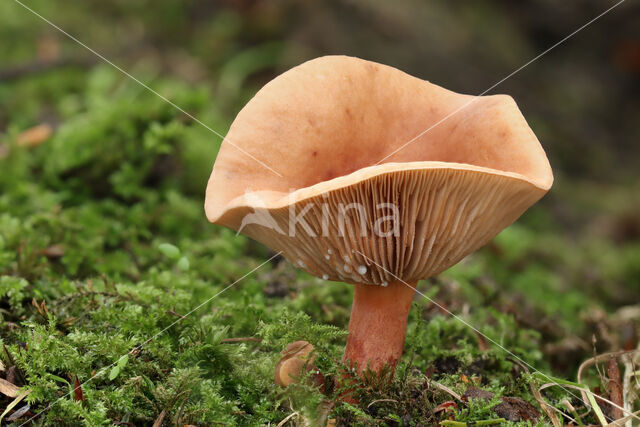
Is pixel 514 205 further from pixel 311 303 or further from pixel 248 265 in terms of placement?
pixel 248 265

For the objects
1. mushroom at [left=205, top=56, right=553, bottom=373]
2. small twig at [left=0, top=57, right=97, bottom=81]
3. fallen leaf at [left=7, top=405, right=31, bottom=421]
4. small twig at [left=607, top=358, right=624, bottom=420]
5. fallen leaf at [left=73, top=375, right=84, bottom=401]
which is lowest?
small twig at [left=607, top=358, right=624, bottom=420]

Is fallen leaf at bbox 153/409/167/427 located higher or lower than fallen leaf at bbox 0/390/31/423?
lower

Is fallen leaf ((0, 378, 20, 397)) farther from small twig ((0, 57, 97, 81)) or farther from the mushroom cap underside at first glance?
small twig ((0, 57, 97, 81))

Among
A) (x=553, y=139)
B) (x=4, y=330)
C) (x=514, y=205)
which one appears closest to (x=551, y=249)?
(x=553, y=139)

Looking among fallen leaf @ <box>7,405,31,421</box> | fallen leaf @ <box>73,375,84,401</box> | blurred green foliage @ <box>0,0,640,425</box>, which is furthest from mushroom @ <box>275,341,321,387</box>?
fallen leaf @ <box>7,405,31,421</box>

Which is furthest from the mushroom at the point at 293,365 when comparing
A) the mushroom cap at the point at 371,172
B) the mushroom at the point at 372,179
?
the mushroom cap at the point at 371,172

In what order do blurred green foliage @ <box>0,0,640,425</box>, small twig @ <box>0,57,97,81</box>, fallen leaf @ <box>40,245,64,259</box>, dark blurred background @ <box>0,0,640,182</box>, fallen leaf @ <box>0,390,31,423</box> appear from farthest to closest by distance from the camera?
dark blurred background @ <box>0,0,640,182</box>, small twig @ <box>0,57,97,81</box>, fallen leaf @ <box>40,245,64,259</box>, blurred green foliage @ <box>0,0,640,425</box>, fallen leaf @ <box>0,390,31,423</box>

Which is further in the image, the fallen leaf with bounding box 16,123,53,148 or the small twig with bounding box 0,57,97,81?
the small twig with bounding box 0,57,97,81
